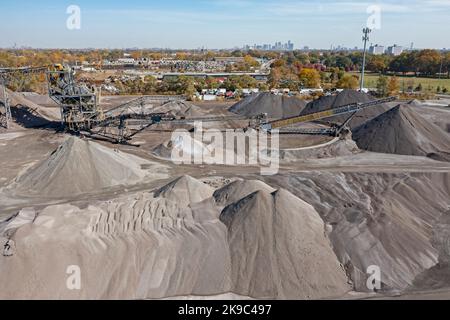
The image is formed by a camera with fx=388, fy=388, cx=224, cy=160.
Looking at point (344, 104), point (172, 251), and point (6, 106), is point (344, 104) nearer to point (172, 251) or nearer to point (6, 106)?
point (172, 251)

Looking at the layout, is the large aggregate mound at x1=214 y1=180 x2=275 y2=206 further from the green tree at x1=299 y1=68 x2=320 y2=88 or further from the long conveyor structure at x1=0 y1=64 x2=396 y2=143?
the green tree at x1=299 y1=68 x2=320 y2=88

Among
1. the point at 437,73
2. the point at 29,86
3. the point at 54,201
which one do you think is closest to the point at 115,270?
the point at 54,201

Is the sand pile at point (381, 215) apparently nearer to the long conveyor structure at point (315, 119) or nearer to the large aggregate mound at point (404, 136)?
the large aggregate mound at point (404, 136)

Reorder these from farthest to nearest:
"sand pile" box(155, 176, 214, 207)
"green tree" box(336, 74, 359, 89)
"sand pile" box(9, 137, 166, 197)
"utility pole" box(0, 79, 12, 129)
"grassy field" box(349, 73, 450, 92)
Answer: "grassy field" box(349, 73, 450, 92) → "green tree" box(336, 74, 359, 89) → "utility pole" box(0, 79, 12, 129) → "sand pile" box(9, 137, 166, 197) → "sand pile" box(155, 176, 214, 207)

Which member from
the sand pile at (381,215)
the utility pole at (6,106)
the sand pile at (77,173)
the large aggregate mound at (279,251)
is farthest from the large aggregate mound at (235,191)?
the utility pole at (6,106)

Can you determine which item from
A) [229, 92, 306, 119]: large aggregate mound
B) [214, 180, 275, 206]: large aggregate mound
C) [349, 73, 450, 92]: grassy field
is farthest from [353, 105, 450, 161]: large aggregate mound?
[349, 73, 450, 92]: grassy field

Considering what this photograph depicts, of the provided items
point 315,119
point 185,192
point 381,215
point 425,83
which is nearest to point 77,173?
point 185,192
